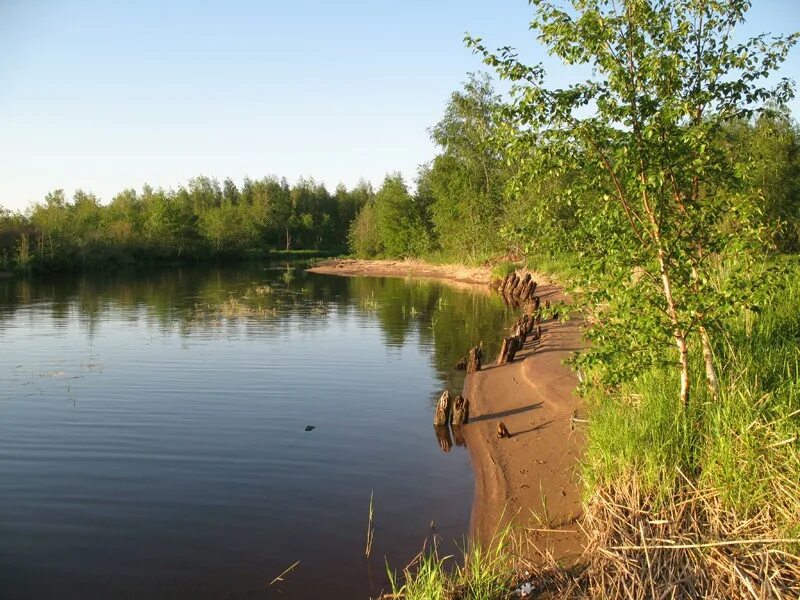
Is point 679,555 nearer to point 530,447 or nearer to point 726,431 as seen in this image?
point 726,431

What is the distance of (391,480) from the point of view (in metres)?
9.55

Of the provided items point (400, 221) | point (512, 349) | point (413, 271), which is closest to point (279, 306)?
point (512, 349)

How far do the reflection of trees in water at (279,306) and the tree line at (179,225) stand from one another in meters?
8.58

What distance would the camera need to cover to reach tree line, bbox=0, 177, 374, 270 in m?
57.6

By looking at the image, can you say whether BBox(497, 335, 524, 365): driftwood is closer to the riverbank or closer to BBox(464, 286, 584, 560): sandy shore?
BBox(464, 286, 584, 560): sandy shore

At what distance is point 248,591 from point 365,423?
6.00 m

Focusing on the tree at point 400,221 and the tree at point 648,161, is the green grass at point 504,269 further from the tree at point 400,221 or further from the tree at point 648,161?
the tree at point 648,161

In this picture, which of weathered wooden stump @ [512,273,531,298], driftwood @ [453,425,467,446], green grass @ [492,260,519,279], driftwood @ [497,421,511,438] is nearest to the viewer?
driftwood @ [497,421,511,438]

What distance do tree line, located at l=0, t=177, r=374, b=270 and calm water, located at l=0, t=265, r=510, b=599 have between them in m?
40.0

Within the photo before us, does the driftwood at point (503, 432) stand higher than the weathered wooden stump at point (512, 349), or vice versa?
the weathered wooden stump at point (512, 349)

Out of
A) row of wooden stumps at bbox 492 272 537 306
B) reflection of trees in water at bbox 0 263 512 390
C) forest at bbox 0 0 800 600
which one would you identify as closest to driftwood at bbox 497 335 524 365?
reflection of trees in water at bbox 0 263 512 390

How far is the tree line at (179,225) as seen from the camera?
57625 mm

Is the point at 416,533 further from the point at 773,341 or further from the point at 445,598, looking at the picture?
the point at 773,341

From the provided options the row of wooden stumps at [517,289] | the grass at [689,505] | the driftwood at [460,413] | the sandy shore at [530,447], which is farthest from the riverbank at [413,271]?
the grass at [689,505]
